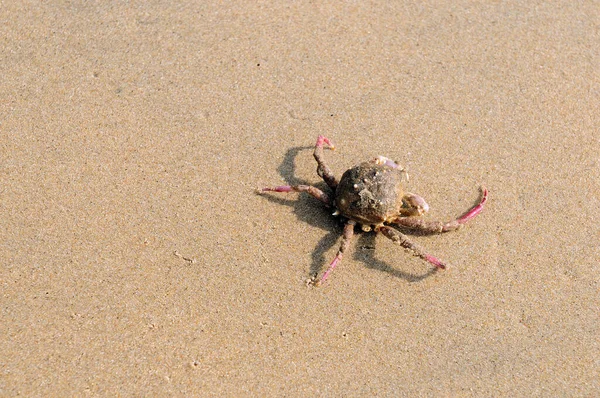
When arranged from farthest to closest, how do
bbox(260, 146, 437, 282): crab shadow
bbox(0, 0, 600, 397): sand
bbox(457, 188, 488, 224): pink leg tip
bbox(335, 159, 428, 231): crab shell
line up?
bbox(457, 188, 488, 224): pink leg tip < bbox(260, 146, 437, 282): crab shadow < bbox(335, 159, 428, 231): crab shell < bbox(0, 0, 600, 397): sand

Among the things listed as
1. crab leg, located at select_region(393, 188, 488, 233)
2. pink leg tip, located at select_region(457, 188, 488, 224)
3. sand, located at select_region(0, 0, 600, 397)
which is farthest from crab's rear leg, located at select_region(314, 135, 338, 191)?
pink leg tip, located at select_region(457, 188, 488, 224)

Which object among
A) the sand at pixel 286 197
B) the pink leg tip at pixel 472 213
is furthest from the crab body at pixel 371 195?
the pink leg tip at pixel 472 213

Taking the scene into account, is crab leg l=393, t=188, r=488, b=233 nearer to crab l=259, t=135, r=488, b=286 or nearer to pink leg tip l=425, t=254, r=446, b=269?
crab l=259, t=135, r=488, b=286

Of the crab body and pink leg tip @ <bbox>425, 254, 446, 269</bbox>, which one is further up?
the crab body

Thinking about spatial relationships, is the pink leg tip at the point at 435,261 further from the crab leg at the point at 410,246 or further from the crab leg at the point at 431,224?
the crab leg at the point at 431,224

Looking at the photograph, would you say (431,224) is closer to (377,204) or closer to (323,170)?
(377,204)

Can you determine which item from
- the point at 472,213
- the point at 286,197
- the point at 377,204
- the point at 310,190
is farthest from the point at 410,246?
the point at 286,197

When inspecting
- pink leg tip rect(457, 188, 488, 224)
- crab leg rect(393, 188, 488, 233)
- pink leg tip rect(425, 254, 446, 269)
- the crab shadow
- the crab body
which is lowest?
the crab shadow
